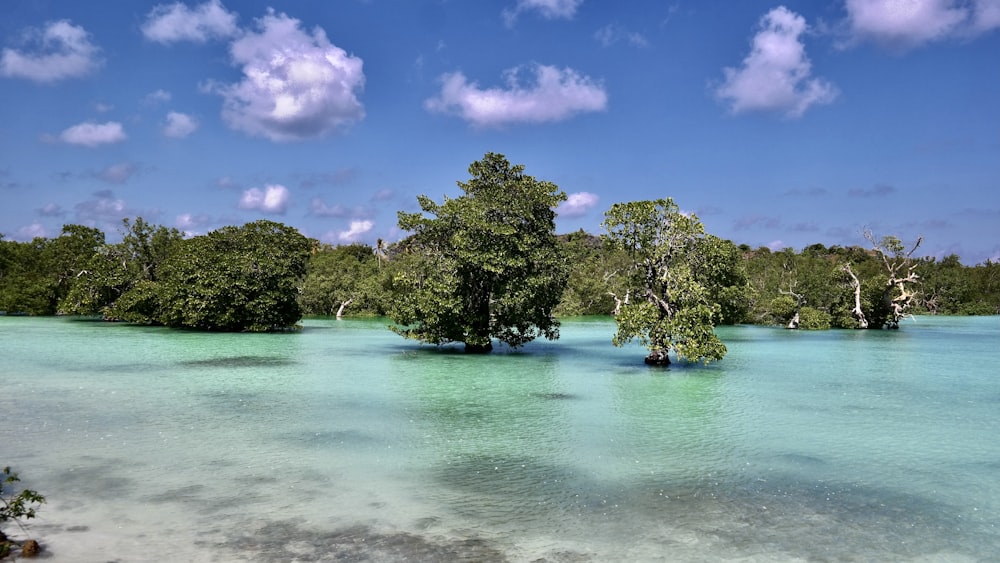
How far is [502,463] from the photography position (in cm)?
1191

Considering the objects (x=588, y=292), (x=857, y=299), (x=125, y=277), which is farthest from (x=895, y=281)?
(x=125, y=277)

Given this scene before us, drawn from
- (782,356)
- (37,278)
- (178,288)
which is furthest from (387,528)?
(37,278)

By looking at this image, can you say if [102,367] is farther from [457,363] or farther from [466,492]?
[466,492]

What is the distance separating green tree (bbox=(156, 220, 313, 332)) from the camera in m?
43.3

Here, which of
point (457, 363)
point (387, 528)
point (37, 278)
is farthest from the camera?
point (37, 278)

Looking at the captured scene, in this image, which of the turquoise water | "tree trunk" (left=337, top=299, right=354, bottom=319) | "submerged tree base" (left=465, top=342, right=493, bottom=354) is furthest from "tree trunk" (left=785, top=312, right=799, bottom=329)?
"tree trunk" (left=337, top=299, right=354, bottom=319)

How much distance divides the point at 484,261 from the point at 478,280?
214 centimetres

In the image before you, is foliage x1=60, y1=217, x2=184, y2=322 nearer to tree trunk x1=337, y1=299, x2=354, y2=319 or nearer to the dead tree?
tree trunk x1=337, y1=299, x2=354, y2=319

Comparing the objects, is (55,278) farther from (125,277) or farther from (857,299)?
(857,299)

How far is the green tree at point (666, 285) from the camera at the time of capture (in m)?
25.1

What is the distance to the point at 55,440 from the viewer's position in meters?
13.2

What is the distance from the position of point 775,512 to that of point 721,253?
776 inches

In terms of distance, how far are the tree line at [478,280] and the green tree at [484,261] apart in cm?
6

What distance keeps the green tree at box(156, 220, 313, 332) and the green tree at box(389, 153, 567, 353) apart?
17.1 m
